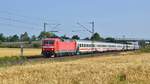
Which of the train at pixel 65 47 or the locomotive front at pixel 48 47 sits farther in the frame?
the train at pixel 65 47

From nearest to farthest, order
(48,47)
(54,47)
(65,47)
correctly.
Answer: (54,47) → (48,47) → (65,47)

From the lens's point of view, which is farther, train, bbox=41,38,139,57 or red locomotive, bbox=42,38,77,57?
train, bbox=41,38,139,57

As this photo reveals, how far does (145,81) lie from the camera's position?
1855cm

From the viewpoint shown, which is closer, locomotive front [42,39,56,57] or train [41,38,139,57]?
locomotive front [42,39,56,57]

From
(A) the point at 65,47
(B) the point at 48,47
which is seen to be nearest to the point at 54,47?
(B) the point at 48,47

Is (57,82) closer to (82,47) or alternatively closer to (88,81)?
(88,81)

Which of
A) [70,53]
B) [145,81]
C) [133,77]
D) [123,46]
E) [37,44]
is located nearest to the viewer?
[145,81]

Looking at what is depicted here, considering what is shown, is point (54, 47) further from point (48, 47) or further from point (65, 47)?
point (65, 47)

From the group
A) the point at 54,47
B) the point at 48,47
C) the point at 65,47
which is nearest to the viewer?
the point at 54,47

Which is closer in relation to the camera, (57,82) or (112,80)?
(57,82)

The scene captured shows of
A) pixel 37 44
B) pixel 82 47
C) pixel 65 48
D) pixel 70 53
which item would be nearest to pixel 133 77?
pixel 65 48

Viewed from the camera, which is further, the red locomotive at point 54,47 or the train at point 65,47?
the train at point 65,47

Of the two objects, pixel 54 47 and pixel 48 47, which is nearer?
pixel 54 47

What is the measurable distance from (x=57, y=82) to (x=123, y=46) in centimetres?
10895
